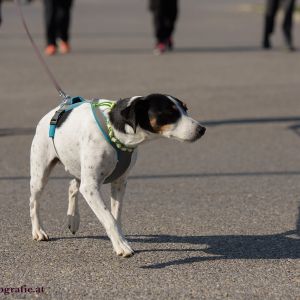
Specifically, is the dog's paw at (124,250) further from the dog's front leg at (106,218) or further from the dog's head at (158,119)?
the dog's head at (158,119)

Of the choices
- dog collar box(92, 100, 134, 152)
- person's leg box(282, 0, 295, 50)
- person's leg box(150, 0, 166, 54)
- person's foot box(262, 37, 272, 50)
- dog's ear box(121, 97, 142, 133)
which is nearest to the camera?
dog's ear box(121, 97, 142, 133)

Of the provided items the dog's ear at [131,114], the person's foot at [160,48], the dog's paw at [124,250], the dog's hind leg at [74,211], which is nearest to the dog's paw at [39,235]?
the dog's hind leg at [74,211]

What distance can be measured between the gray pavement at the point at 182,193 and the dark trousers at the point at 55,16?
1.93 ft

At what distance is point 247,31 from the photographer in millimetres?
24859

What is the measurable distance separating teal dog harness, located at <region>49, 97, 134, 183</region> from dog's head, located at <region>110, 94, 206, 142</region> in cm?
8

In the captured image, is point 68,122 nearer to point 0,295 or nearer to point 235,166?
point 0,295

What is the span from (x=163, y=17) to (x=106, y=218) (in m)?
13.2

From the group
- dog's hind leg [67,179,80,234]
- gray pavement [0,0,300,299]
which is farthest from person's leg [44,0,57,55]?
dog's hind leg [67,179,80,234]

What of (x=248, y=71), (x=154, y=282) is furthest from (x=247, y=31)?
(x=154, y=282)

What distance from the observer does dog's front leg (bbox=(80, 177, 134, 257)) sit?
571 cm

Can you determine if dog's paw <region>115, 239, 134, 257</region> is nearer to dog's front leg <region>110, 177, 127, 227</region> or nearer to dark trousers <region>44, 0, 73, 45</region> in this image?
dog's front leg <region>110, 177, 127, 227</region>

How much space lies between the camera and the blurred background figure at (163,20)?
18.6 m

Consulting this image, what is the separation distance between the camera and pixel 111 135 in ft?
19.1

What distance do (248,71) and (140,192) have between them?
8.52 meters
